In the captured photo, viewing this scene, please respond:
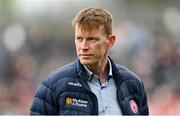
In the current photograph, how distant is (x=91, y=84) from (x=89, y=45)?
31 centimetres

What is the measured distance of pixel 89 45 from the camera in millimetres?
6188

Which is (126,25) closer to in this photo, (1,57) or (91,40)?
(1,57)

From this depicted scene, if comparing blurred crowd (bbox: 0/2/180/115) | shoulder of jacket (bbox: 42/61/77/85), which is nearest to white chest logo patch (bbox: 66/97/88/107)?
shoulder of jacket (bbox: 42/61/77/85)

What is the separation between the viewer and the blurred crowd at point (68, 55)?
15.2m

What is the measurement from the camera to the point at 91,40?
620 cm

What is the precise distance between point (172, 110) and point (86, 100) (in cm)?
804

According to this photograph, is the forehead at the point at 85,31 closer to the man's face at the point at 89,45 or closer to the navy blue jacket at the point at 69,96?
the man's face at the point at 89,45

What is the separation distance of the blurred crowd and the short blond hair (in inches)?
291

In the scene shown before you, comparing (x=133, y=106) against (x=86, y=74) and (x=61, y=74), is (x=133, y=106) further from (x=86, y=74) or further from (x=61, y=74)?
(x=61, y=74)

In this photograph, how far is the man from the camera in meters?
6.08

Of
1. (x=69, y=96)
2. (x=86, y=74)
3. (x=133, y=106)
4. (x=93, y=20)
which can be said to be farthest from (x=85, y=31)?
(x=133, y=106)

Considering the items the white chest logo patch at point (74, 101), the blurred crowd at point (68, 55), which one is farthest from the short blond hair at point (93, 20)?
the blurred crowd at point (68, 55)

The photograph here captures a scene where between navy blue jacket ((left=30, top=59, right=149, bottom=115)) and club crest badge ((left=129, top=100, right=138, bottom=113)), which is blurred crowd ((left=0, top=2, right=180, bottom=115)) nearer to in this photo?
club crest badge ((left=129, top=100, right=138, bottom=113))

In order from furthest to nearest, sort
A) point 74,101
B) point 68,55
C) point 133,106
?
point 68,55, point 133,106, point 74,101
